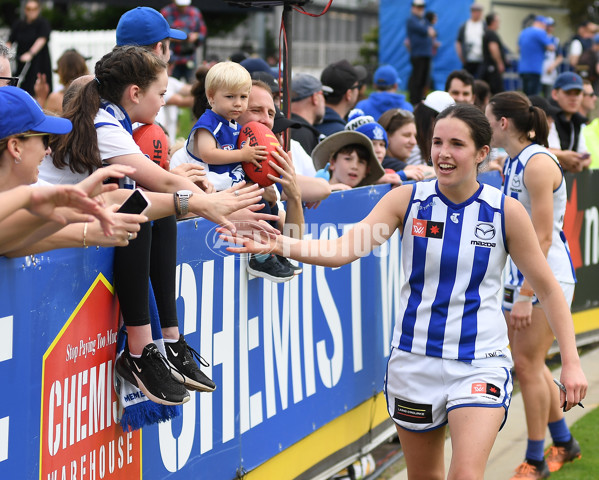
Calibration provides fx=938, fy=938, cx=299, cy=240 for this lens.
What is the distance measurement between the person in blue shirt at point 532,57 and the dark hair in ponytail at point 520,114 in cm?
1167

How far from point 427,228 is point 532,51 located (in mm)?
13838

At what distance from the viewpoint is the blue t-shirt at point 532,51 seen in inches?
663

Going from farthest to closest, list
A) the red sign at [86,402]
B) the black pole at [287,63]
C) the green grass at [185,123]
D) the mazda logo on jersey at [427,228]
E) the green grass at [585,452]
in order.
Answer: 1. the green grass at [185,123]
2. the green grass at [585,452]
3. the black pole at [287,63]
4. the mazda logo on jersey at [427,228]
5. the red sign at [86,402]

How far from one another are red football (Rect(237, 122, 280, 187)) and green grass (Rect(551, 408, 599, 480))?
9.27 ft

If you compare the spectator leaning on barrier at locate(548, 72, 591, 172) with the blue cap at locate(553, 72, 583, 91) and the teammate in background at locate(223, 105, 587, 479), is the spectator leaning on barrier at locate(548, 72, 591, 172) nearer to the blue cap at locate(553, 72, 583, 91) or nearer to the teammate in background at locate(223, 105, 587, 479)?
the blue cap at locate(553, 72, 583, 91)

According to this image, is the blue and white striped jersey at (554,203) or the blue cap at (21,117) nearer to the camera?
the blue cap at (21,117)

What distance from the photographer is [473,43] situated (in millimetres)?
17594

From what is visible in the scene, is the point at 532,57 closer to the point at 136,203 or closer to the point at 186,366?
the point at 186,366

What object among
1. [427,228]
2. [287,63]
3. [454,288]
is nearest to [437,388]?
[454,288]

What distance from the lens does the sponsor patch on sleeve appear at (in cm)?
402

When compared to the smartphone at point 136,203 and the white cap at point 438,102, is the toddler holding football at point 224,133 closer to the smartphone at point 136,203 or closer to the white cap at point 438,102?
the smartphone at point 136,203

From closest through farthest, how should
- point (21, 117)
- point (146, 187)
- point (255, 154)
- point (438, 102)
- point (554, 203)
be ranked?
1. point (21, 117)
2. point (146, 187)
3. point (255, 154)
4. point (554, 203)
5. point (438, 102)

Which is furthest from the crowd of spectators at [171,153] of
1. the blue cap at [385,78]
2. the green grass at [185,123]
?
the green grass at [185,123]

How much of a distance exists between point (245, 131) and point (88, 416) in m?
1.65
